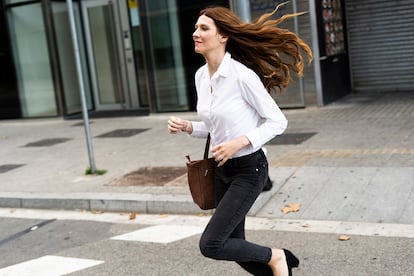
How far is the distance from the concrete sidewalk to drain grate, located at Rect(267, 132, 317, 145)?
2cm

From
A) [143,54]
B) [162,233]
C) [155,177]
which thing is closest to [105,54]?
[143,54]

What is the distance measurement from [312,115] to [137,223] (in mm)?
5545

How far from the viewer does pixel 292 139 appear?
8883 mm

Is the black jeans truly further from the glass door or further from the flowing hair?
the glass door


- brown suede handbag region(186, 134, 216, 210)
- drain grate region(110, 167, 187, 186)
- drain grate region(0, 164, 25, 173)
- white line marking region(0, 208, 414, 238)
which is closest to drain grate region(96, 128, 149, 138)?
drain grate region(0, 164, 25, 173)

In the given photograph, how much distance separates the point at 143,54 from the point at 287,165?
6716 mm

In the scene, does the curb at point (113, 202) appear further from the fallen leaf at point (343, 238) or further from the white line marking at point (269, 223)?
the fallen leaf at point (343, 238)

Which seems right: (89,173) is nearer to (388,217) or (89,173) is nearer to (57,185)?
(57,185)

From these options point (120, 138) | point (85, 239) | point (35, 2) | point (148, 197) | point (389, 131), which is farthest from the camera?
point (35, 2)

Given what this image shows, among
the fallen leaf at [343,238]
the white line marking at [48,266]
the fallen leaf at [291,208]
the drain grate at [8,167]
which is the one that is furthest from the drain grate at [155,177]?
the drain grate at [8,167]

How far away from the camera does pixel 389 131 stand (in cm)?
862

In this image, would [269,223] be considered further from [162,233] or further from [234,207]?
[234,207]

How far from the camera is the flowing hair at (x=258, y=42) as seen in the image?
3.40 m

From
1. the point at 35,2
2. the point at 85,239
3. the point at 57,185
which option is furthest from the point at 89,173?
the point at 35,2
